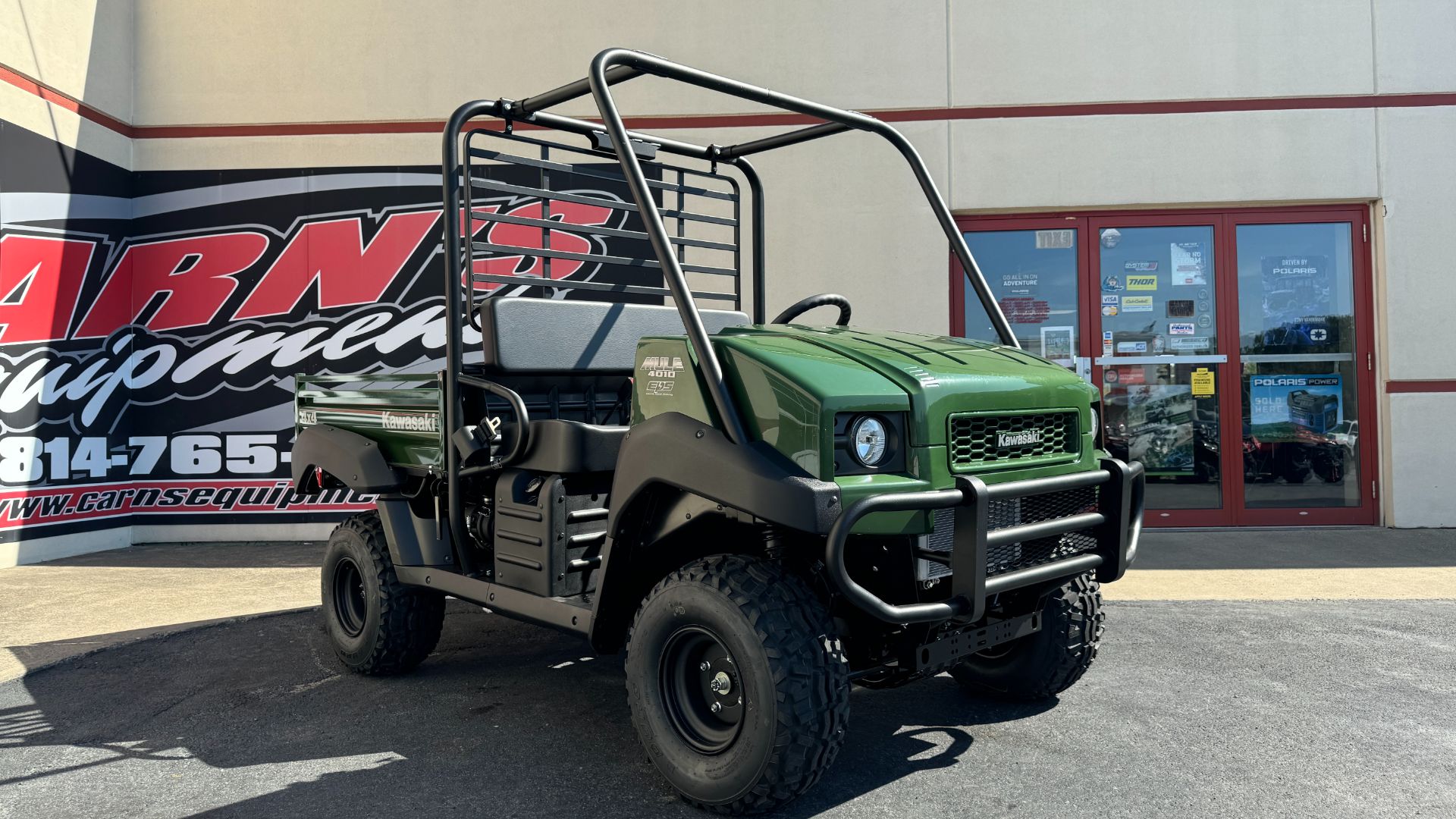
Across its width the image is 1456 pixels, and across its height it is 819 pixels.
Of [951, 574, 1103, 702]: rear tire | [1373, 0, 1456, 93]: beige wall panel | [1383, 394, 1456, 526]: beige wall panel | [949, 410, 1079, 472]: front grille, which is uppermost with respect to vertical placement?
[1373, 0, 1456, 93]: beige wall panel

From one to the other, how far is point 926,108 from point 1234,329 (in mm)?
2975

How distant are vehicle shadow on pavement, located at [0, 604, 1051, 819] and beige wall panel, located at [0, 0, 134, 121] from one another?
480cm

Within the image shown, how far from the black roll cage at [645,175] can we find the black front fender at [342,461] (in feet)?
1.55

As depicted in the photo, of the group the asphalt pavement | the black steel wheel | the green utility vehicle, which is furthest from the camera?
the black steel wheel

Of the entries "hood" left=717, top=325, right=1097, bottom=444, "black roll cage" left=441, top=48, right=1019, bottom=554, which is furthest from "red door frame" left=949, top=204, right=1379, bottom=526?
"hood" left=717, top=325, right=1097, bottom=444

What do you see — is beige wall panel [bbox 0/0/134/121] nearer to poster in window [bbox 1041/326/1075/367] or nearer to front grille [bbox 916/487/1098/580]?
front grille [bbox 916/487/1098/580]

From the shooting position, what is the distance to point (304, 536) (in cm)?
840

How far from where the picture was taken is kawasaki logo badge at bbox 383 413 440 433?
4023 millimetres

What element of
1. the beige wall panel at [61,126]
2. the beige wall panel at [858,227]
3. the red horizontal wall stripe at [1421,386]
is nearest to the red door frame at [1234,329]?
the red horizontal wall stripe at [1421,386]

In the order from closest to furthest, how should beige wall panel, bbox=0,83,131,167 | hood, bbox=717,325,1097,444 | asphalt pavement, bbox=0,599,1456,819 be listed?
hood, bbox=717,325,1097,444
asphalt pavement, bbox=0,599,1456,819
beige wall panel, bbox=0,83,131,167

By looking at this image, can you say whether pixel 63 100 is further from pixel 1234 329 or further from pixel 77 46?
pixel 1234 329

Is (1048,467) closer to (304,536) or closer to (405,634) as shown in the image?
(405,634)

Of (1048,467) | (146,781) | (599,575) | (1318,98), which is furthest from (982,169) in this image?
(146,781)

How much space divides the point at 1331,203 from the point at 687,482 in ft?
24.3
